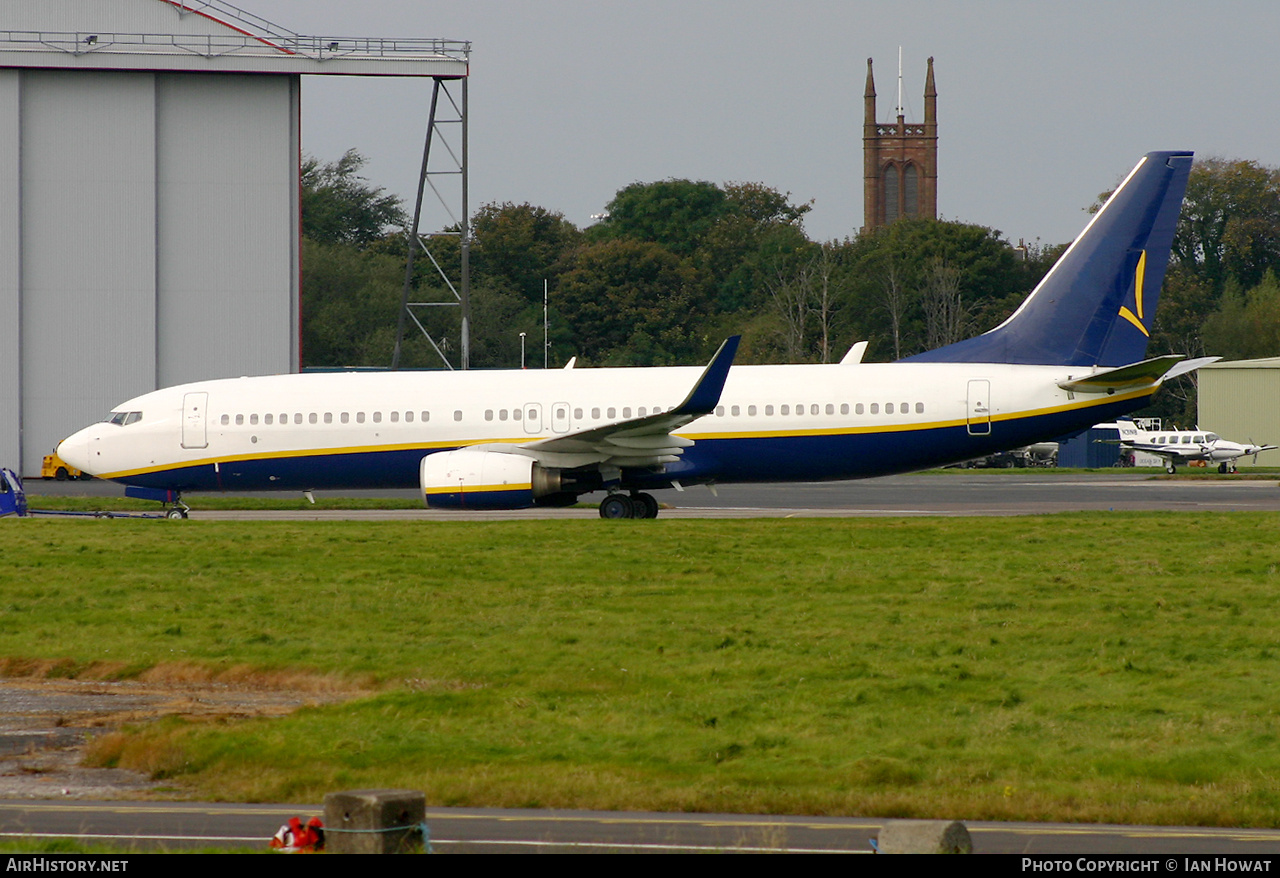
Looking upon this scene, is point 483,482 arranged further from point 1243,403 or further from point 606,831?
point 1243,403

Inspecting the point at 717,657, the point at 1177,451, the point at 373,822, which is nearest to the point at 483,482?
the point at 717,657

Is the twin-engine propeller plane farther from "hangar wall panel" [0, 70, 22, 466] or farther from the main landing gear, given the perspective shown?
"hangar wall panel" [0, 70, 22, 466]

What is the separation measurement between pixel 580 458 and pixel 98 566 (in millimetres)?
9383

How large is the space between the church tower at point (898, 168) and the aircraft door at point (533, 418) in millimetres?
134218

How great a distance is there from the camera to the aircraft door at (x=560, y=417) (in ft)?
95.6

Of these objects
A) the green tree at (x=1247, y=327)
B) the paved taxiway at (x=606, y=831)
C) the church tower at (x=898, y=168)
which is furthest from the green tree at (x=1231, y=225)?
the paved taxiway at (x=606, y=831)

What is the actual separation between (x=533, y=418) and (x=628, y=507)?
2.67m

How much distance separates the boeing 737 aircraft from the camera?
93.1 feet

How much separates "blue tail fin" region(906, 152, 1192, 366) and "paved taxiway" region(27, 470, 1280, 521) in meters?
4.59

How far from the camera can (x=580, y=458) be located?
2808cm

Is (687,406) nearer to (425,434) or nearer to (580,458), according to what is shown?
(580,458)

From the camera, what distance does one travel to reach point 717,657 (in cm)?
1541

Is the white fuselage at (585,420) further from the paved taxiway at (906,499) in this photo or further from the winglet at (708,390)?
the paved taxiway at (906,499)

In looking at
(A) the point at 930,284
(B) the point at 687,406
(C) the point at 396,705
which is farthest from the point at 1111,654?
(A) the point at 930,284
